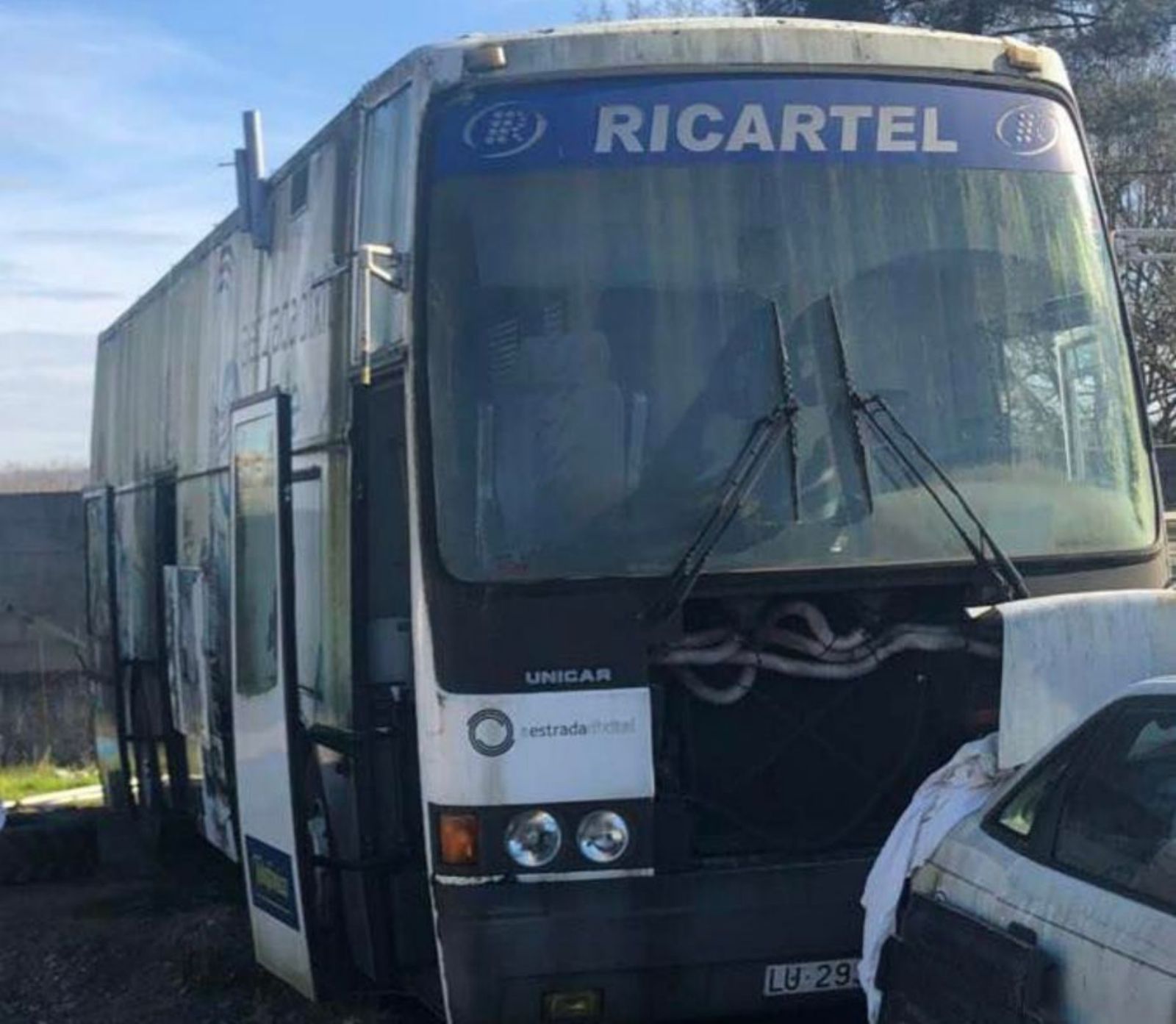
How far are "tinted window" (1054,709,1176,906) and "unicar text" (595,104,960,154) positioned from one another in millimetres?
2365

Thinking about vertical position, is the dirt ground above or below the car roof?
below

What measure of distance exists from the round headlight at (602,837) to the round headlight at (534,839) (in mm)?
71

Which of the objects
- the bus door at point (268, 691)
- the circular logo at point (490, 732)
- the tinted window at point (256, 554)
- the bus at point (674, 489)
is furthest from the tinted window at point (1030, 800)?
the tinted window at point (256, 554)

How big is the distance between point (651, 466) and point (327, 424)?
1459 millimetres

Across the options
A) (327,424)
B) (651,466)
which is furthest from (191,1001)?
(651,466)

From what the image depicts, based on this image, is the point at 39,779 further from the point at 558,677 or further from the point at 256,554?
the point at 558,677

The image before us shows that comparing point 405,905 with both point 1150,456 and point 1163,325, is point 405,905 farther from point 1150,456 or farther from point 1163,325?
point 1163,325

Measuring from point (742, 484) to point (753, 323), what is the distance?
0.53 m

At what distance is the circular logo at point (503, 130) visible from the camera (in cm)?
544

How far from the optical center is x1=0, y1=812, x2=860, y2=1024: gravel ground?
23.5 feet

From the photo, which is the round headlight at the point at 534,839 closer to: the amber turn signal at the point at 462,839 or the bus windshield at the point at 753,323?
the amber turn signal at the point at 462,839

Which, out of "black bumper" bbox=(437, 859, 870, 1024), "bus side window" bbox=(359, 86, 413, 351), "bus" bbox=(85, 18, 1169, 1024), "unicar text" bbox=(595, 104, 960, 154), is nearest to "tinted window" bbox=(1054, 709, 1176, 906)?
"bus" bbox=(85, 18, 1169, 1024)

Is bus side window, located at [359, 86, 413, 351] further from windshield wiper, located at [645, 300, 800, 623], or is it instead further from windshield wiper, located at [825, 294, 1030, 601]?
windshield wiper, located at [825, 294, 1030, 601]

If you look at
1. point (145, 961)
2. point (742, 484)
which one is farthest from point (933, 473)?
point (145, 961)
